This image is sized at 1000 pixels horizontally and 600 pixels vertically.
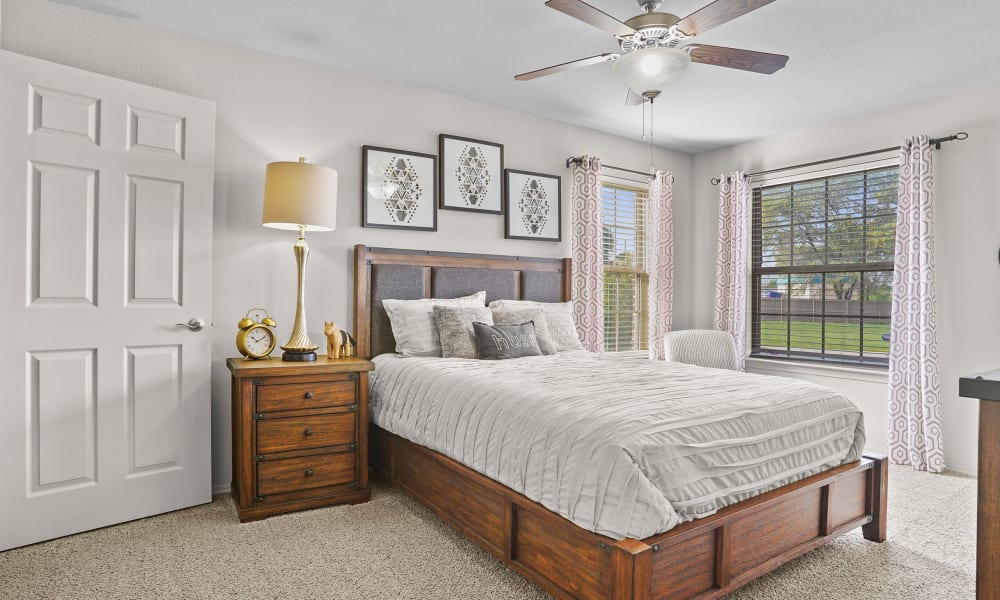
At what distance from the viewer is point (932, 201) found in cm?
375

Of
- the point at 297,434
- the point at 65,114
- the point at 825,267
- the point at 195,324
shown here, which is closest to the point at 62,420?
the point at 195,324

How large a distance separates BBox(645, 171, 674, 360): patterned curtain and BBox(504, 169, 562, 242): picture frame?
3.40ft

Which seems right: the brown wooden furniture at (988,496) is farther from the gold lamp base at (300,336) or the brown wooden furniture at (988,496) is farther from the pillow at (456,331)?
the gold lamp base at (300,336)

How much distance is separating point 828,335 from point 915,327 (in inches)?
29.9

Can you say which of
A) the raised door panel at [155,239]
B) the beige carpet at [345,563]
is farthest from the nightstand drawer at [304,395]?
the raised door panel at [155,239]

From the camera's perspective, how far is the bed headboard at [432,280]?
3.54 metres

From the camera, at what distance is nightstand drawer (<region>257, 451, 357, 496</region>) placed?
2.70 meters

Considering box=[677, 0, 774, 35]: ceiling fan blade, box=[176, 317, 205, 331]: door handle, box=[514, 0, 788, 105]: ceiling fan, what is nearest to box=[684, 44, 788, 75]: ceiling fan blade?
box=[514, 0, 788, 105]: ceiling fan

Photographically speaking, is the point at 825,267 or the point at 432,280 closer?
the point at 432,280

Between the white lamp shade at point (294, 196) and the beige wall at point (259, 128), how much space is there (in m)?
0.40

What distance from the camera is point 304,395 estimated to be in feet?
9.16

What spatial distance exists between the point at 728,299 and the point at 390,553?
3746mm

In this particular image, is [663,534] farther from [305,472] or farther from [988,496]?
[305,472]

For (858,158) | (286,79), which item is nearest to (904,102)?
(858,158)
